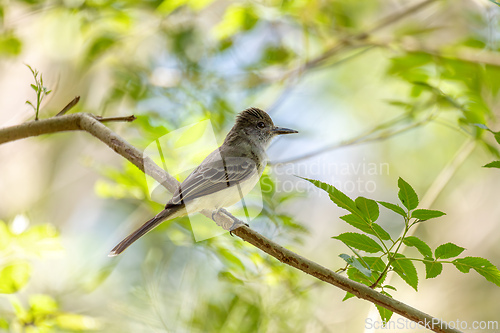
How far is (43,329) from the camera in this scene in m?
2.28

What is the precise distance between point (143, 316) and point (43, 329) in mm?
612

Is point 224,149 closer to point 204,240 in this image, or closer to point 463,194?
point 204,240

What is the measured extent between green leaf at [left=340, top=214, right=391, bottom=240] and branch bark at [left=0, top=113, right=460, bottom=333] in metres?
0.20

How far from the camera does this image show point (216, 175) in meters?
3.08

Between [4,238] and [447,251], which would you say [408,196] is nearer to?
[447,251]

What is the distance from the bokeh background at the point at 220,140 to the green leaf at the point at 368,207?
0.60 metres

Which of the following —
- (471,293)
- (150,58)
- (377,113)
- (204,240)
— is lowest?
(471,293)

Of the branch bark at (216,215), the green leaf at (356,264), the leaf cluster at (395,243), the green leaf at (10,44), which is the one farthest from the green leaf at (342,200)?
the green leaf at (10,44)

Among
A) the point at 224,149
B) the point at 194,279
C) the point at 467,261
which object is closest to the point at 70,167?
the point at 224,149

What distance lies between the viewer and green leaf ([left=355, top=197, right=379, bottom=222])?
146 centimetres

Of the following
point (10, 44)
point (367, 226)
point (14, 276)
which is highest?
point (10, 44)

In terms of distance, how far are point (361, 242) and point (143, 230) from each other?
132cm

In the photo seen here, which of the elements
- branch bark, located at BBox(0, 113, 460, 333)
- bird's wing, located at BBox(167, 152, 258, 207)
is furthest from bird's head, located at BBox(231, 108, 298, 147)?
branch bark, located at BBox(0, 113, 460, 333)

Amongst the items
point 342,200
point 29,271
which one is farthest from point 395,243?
point 29,271
